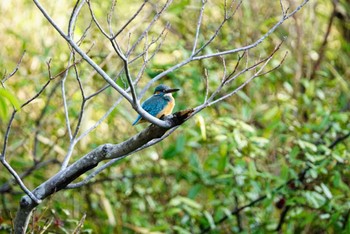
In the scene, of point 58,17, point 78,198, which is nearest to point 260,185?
point 78,198

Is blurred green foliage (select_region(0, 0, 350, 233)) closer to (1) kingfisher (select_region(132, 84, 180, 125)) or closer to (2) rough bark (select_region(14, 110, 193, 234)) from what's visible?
(1) kingfisher (select_region(132, 84, 180, 125))

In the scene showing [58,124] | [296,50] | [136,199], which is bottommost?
[136,199]

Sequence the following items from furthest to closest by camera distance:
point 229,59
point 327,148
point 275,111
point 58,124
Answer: point 58,124 < point 229,59 < point 275,111 < point 327,148

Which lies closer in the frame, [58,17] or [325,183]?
[325,183]

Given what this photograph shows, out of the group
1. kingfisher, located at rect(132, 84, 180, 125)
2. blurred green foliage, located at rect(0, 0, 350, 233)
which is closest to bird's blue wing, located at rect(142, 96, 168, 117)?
kingfisher, located at rect(132, 84, 180, 125)

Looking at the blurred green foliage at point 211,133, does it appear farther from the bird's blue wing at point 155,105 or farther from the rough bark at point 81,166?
the rough bark at point 81,166

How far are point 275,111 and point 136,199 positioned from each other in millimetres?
1519

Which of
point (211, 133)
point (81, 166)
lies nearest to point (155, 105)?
point (81, 166)

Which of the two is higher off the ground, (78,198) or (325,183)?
(78,198)

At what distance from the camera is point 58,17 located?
17.6ft

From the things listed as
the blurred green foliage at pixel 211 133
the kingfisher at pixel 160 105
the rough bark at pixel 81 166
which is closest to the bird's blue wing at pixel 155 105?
the kingfisher at pixel 160 105

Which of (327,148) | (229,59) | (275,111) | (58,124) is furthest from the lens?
(58,124)

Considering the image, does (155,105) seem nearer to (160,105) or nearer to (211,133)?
(160,105)

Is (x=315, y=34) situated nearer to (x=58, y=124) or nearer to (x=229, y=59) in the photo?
(x=229, y=59)
